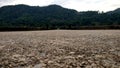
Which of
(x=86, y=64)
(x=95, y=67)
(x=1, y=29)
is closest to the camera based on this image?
(x=95, y=67)

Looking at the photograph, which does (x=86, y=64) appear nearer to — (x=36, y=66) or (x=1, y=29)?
(x=36, y=66)

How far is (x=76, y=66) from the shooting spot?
4.77 metres

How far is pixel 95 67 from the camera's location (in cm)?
462

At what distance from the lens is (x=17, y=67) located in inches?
192

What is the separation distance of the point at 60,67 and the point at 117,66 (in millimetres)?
1383

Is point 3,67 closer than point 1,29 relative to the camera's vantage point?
Yes

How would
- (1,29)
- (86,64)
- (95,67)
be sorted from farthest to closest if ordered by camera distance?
(1,29)
(86,64)
(95,67)

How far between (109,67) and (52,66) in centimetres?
137

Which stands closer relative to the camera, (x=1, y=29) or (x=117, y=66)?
(x=117, y=66)

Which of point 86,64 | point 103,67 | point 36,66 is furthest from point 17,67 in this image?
point 103,67

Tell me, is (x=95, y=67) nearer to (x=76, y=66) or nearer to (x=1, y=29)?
(x=76, y=66)

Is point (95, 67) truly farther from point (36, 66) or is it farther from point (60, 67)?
point (36, 66)

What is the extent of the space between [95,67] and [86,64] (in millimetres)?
416

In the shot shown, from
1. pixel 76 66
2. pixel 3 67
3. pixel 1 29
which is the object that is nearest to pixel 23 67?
pixel 3 67
